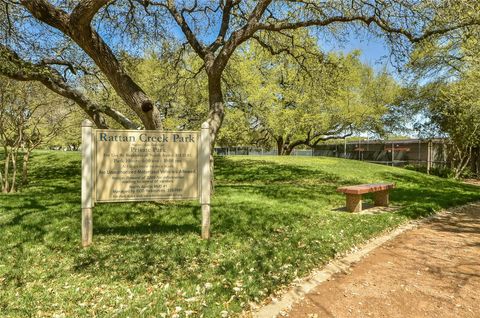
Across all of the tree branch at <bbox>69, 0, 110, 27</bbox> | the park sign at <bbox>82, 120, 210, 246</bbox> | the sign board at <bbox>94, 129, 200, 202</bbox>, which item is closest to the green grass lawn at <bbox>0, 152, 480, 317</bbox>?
the park sign at <bbox>82, 120, 210, 246</bbox>

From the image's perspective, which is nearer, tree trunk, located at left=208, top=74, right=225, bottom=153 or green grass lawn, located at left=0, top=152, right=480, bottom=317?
green grass lawn, located at left=0, top=152, right=480, bottom=317

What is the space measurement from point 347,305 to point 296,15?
8983mm

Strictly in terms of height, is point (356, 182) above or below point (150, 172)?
below

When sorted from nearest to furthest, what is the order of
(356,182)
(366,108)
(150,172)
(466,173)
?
(150,172) → (356,182) → (466,173) → (366,108)

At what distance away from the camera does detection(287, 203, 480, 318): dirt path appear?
A: 3.82m

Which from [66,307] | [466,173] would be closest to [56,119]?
[66,307]

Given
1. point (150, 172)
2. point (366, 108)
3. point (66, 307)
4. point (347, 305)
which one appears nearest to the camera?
point (66, 307)

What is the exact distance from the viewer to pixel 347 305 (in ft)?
12.9

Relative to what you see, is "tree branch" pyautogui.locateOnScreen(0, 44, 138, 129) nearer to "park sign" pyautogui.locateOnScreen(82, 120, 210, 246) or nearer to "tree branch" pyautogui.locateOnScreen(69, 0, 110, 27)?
"tree branch" pyautogui.locateOnScreen(69, 0, 110, 27)

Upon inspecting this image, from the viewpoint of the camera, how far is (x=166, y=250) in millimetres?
5293

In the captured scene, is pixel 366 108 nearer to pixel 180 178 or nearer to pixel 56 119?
pixel 56 119

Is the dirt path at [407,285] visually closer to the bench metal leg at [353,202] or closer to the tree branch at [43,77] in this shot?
the bench metal leg at [353,202]

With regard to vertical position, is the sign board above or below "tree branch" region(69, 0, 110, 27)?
below

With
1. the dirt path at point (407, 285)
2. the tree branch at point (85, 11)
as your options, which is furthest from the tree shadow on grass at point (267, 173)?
the tree branch at point (85, 11)
